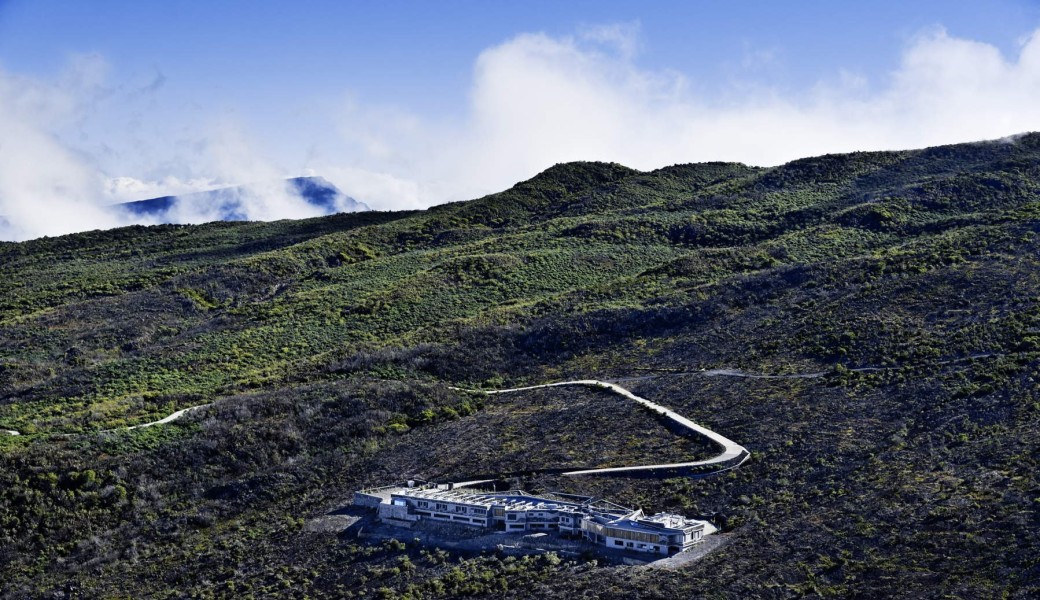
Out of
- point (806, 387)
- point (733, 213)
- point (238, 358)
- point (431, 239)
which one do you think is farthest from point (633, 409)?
point (431, 239)

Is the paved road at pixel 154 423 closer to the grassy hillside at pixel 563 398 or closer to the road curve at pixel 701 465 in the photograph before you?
the grassy hillside at pixel 563 398

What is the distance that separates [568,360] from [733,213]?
1610 inches

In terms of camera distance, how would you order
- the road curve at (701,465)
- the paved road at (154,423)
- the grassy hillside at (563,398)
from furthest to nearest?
the paved road at (154,423)
the road curve at (701,465)
the grassy hillside at (563,398)

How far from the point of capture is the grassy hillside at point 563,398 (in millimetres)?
30344

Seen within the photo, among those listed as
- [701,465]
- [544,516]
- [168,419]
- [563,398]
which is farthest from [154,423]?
[701,465]

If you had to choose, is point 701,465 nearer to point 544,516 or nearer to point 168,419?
point 544,516

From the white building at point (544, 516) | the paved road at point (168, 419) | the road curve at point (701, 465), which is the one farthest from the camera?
the paved road at point (168, 419)

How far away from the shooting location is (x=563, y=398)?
4797 cm

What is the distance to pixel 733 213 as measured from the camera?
91188 millimetres

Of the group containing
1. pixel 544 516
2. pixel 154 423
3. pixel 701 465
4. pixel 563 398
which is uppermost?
pixel 154 423

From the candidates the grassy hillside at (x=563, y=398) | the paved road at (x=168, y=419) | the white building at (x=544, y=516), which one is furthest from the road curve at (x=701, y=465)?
the paved road at (x=168, y=419)

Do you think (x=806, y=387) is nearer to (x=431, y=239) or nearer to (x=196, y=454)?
(x=196, y=454)

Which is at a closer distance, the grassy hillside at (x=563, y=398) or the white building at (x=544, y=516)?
the white building at (x=544, y=516)

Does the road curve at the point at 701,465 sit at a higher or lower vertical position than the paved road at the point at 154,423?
lower
